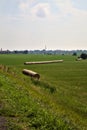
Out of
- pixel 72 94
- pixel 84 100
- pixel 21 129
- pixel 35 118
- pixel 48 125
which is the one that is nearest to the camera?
pixel 21 129

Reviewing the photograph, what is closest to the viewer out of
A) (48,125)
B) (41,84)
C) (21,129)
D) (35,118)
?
(21,129)

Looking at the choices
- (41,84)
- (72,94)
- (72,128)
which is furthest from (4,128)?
(41,84)

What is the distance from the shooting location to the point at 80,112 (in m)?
16.9

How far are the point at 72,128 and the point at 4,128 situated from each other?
2066 millimetres

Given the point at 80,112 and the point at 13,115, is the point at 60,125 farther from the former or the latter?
the point at 80,112

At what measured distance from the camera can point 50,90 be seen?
78.9 feet

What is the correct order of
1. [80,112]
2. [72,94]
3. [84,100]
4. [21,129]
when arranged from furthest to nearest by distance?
[72,94], [84,100], [80,112], [21,129]

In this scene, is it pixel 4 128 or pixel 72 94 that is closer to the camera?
pixel 4 128

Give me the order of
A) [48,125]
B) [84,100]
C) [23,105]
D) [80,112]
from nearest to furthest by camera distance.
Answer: [48,125], [23,105], [80,112], [84,100]

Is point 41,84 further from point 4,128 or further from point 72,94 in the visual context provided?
point 4,128

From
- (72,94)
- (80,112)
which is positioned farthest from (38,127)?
(72,94)

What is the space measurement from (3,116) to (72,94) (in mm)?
13550

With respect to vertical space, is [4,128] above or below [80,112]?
above

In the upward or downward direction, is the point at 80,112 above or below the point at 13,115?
below
